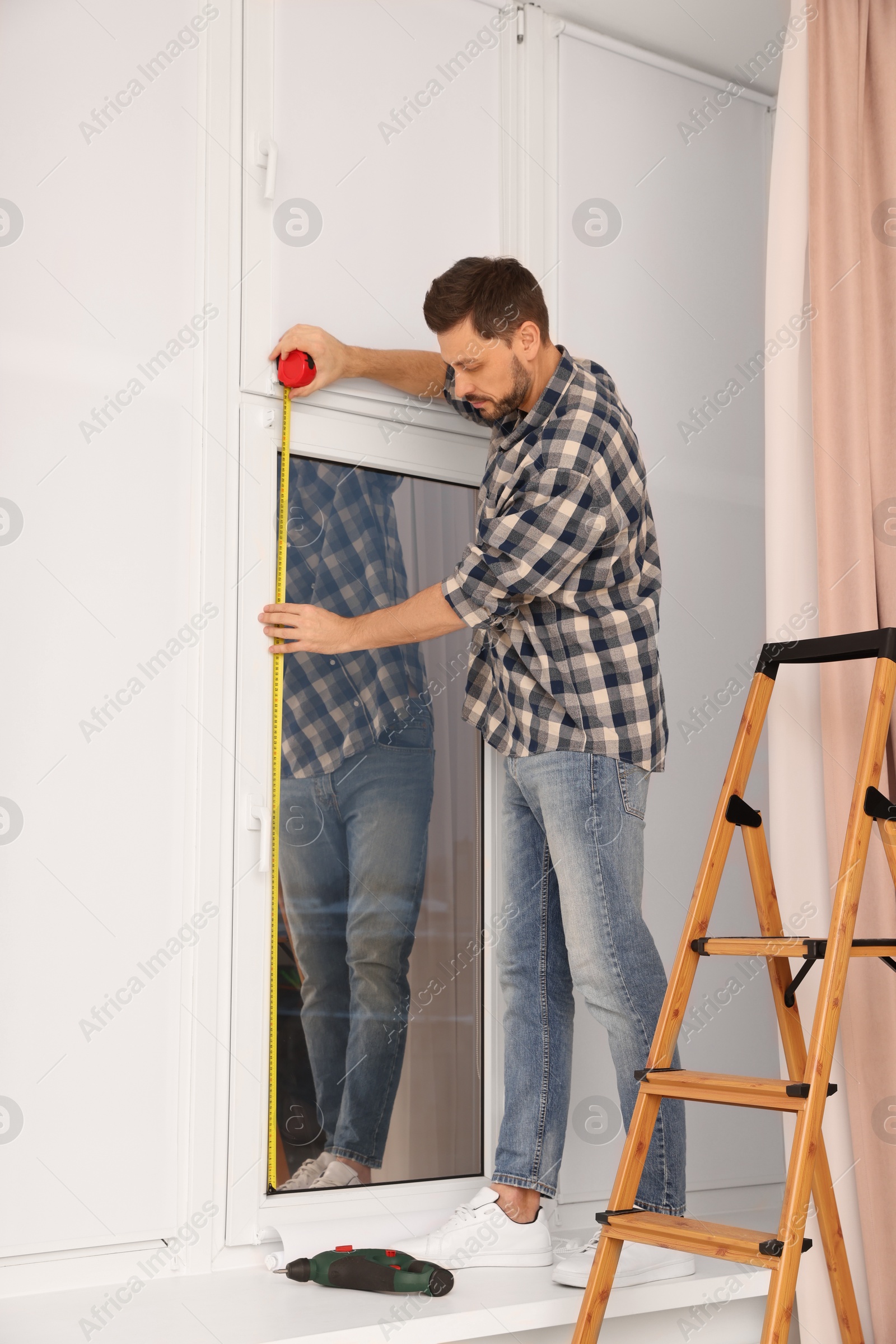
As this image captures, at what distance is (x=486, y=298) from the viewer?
73.4 inches

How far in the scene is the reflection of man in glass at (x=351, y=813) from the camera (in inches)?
77.8

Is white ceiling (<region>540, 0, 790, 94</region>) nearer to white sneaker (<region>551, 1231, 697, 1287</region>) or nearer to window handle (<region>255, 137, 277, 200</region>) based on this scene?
window handle (<region>255, 137, 277, 200</region>)

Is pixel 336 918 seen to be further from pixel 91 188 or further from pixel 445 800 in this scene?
pixel 91 188

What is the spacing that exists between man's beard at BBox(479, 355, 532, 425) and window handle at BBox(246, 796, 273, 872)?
2.49 ft

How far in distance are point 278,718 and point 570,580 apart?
53 cm

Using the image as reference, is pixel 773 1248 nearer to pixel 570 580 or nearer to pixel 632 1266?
pixel 632 1266

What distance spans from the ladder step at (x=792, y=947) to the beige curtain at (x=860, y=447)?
0.24 meters

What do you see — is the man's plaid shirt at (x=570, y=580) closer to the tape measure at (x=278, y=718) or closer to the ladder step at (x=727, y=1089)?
the tape measure at (x=278, y=718)

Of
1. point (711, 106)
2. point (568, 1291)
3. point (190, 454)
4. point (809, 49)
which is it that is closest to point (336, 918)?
point (568, 1291)

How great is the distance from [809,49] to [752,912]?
1644mm

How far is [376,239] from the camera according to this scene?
7.01ft

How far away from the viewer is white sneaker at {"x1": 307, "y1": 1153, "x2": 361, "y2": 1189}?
6.33 feet

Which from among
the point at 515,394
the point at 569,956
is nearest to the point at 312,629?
the point at 515,394

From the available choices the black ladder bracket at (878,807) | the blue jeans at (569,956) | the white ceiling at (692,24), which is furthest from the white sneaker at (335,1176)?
the white ceiling at (692,24)
